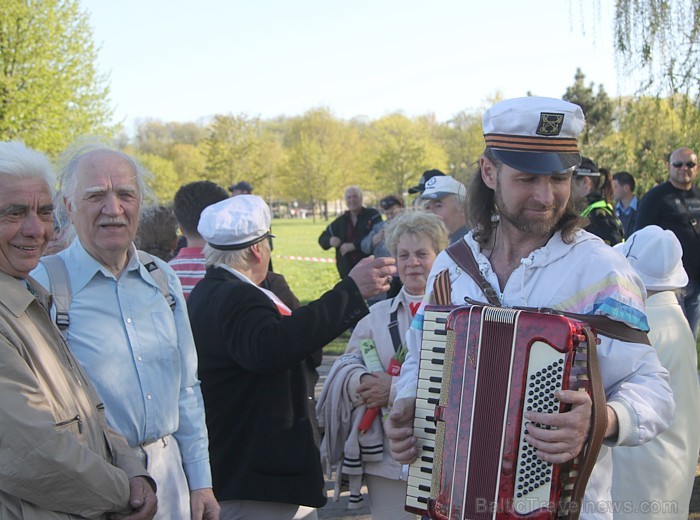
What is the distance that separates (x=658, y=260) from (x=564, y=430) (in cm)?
216

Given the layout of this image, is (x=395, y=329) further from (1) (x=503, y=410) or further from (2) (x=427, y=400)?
(1) (x=503, y=410)

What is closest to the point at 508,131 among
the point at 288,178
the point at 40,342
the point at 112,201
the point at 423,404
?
the point at 423,404

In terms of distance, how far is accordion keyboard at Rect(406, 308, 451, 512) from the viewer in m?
2.48

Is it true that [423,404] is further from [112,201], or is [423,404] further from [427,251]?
[427,251]

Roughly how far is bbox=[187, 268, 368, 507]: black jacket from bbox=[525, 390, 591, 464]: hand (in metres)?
1.64

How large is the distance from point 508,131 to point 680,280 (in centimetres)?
197

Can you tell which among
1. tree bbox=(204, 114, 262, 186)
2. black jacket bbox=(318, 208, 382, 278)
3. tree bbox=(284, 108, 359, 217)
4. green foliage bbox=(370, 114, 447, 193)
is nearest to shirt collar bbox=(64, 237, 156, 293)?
black jacket bbox=(318, 208, 382, 278)

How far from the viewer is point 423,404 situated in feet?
8.38

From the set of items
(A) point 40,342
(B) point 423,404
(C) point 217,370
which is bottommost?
(C) point 217,370

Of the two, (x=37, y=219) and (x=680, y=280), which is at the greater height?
(x=37, y=219)

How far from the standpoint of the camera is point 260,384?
3.73m

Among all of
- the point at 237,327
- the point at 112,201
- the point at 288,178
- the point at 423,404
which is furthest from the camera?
the point at 288,178

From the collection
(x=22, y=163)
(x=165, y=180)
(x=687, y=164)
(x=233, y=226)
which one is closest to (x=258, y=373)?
(x=233, y=226)

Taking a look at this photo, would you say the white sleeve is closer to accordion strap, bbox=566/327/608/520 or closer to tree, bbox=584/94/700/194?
accordion strap, bbox=566/327/608/520
